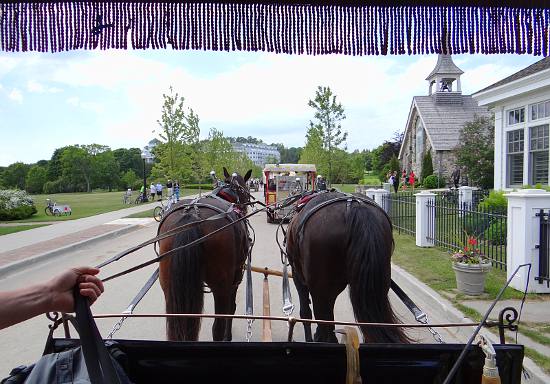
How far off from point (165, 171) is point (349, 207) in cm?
2909

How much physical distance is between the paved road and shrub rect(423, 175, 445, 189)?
2376 cm

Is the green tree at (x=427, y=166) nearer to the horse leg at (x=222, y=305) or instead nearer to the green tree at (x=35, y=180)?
the horse leg at (x=222, y=305)

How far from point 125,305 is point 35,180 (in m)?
84.9

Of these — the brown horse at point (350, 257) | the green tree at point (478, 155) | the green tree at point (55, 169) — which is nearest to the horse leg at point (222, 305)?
the brown horse at point (350, 257)

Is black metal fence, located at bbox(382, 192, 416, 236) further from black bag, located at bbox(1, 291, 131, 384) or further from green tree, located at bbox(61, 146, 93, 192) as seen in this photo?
green tree, located at bbox(61, 146, 93, 192)

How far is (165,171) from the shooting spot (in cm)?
3144

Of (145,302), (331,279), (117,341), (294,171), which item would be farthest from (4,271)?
(294,171)

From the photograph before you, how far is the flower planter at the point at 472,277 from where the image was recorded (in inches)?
257

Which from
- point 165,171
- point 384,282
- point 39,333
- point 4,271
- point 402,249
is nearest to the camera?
point 384,282

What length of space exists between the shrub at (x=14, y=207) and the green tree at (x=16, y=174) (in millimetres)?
62405

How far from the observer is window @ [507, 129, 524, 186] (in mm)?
15383

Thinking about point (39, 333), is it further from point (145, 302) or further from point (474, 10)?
point (474, 10)

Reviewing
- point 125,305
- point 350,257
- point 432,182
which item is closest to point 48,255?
point 125,305

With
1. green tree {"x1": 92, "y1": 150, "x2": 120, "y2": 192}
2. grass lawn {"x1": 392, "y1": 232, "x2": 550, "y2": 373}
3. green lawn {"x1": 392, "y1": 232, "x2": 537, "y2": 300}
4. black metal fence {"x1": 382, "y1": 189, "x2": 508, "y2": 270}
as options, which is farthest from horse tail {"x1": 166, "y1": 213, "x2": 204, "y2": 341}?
green tree {"x1": 92, "y1": 150, "x2": 120, "y2": 192}
